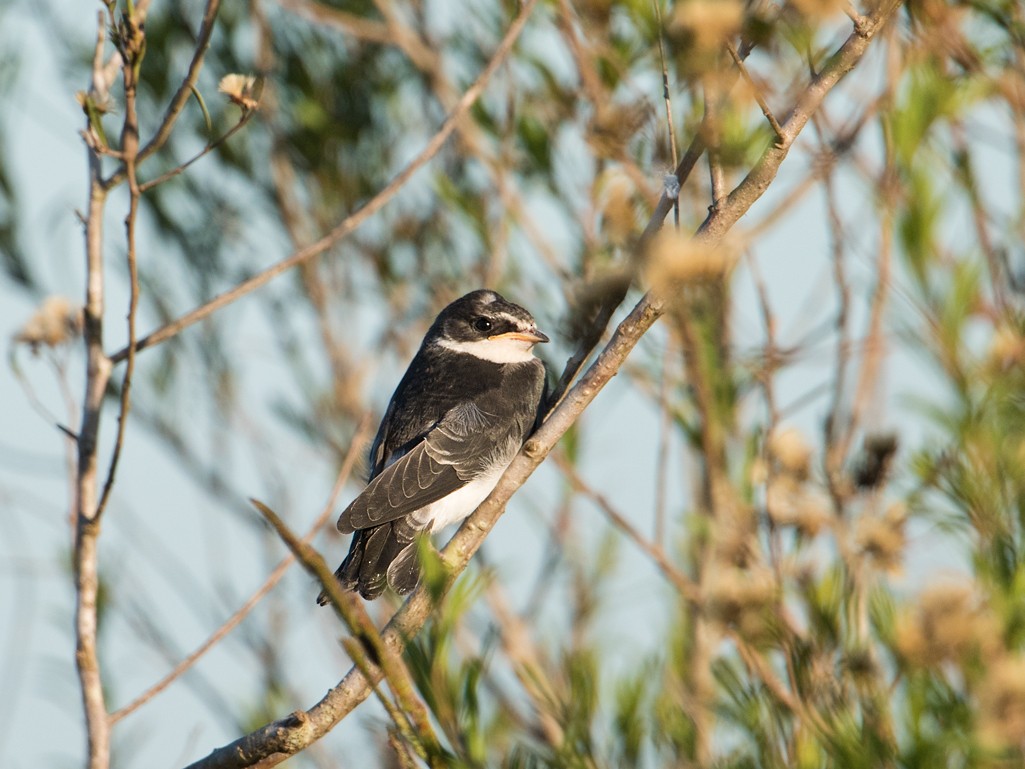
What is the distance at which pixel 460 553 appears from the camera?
3109 mm

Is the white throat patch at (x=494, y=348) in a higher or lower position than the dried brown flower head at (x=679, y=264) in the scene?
higher

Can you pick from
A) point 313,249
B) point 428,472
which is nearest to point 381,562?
point 428,472

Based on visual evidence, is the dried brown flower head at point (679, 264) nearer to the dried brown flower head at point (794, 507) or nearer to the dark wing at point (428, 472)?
the dried brown flower head at point (794, 507)

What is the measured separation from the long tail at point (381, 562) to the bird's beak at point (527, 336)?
0.93 meters

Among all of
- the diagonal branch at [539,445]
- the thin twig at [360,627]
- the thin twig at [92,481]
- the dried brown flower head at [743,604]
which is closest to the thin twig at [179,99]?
the thin twig at [92,481]

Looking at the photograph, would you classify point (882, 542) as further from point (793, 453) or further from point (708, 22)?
point (708, 22)

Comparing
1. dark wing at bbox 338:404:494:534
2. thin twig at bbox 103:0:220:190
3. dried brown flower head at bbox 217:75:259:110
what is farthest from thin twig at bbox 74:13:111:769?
dark wing at bbox 338:404:494:534

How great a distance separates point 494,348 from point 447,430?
57 centimetres

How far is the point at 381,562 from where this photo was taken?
4590 mm

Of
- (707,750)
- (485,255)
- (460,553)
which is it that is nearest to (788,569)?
(707,750)

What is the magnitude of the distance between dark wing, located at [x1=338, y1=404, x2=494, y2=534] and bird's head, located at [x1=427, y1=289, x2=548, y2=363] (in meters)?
0.35

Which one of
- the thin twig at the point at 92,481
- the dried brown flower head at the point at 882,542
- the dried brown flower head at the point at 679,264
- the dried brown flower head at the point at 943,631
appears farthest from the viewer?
the thin twig at the point at 92,481

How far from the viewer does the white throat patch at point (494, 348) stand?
543 cm

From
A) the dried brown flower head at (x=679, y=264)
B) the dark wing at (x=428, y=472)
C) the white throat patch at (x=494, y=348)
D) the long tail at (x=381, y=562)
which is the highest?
the white throat patch at (x=494, y=348)
